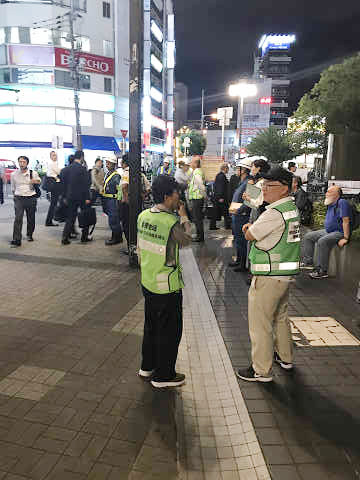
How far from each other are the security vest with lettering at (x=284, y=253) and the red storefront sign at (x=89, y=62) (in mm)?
39912

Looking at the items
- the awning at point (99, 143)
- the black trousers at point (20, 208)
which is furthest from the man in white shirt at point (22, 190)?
the awning at point (99, 143)

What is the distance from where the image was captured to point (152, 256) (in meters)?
3.42

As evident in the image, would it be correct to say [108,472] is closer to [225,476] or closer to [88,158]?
[225,476]

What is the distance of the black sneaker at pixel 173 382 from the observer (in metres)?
3.62

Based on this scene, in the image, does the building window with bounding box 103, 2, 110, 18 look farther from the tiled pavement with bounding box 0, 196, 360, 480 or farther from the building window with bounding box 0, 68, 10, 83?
the tiled pavement with bounding box 0, 196, 360, 480

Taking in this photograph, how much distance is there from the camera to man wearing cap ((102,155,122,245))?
964 centimetres

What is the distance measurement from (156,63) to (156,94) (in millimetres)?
5659

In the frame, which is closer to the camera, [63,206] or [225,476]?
[225,476]

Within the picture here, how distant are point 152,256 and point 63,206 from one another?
748 centimetres

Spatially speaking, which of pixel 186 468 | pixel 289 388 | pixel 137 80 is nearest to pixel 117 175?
pixel 137 80

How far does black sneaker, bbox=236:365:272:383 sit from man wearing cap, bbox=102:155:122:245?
6629 mm

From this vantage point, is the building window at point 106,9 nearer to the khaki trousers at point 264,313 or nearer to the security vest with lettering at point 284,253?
the security vest with lettering at point 284,253

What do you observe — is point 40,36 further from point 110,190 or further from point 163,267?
point 163,267

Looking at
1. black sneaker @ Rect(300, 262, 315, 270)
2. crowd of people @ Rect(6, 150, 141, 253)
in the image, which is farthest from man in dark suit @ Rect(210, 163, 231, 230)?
black sneaker @ Rect(300, 262, 315, 270)
